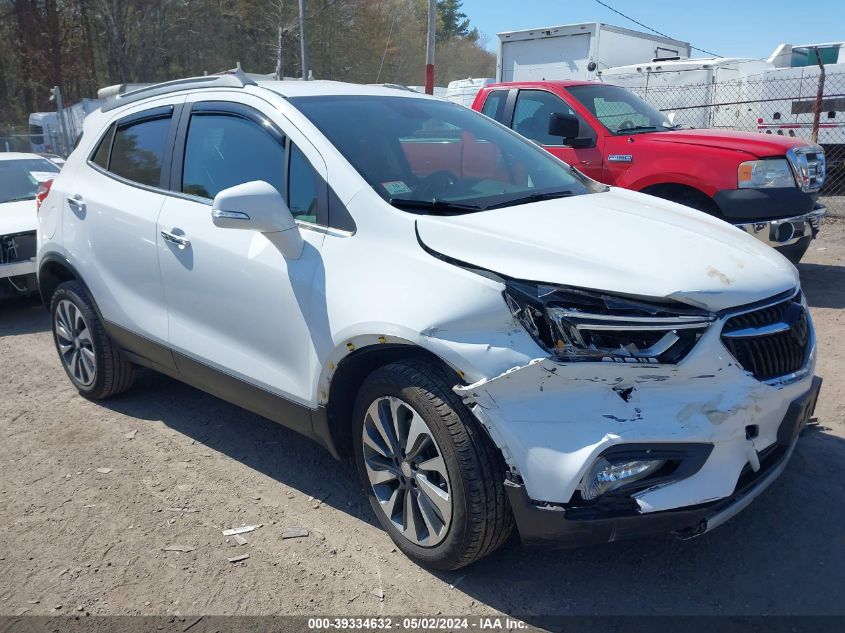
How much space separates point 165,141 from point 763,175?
4825 millimetres

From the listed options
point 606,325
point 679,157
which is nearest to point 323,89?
point 606,325

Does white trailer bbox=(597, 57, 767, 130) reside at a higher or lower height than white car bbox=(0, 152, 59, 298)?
higher

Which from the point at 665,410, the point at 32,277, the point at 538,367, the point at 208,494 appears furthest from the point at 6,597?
the point at 32,277

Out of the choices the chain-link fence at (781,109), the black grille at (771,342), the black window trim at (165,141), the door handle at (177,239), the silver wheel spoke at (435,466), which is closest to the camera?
the black grille at (771,342)

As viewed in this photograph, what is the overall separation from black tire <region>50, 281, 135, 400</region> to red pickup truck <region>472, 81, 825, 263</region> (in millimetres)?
4189

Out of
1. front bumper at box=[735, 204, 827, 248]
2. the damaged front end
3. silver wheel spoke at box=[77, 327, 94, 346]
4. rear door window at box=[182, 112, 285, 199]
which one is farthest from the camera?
front bumper at box=[735, 204, 827, 248]

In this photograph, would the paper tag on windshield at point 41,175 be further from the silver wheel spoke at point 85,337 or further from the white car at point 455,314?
the white car at point 455,314

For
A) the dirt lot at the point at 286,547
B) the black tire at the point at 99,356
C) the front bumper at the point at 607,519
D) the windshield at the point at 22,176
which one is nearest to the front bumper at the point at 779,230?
the dirt lot at the point at 286,547

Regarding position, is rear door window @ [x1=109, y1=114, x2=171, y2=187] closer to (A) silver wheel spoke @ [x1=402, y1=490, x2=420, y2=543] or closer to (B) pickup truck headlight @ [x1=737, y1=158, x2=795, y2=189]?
(A) silver wheel spoke @ [x1=402, y1=490, x2=420, y2=543]

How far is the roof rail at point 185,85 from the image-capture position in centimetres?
359

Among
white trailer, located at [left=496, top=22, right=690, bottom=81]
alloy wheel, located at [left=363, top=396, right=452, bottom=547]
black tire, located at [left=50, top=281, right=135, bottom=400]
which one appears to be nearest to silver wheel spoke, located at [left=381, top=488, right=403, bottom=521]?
alloy wheel, located at [left=363, top=396, right=452, bottom=547]

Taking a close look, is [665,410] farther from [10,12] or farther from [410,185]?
[10,12]

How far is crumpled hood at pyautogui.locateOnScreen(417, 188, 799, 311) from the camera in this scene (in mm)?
2396

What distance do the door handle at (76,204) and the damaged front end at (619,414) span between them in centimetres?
298
